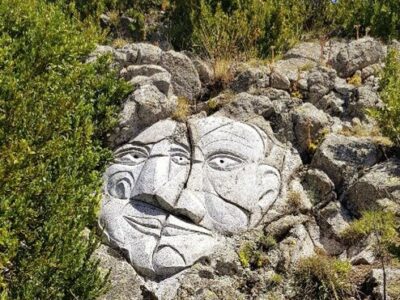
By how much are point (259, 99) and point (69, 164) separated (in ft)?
10.9

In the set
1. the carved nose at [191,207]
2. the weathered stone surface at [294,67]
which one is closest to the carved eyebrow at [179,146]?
the carved nose at [191,207]

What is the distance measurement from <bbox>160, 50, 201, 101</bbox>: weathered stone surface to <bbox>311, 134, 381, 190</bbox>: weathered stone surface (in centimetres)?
239

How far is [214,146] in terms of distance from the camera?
8961 millimetres

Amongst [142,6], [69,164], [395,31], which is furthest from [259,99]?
[142,6]

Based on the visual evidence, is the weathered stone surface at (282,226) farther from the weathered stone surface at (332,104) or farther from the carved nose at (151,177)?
the weathered stone surface at (332,104)

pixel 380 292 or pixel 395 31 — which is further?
pixel 395 31

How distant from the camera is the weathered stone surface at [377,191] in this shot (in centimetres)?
821

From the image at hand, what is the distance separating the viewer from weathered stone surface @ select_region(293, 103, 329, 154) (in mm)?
9422

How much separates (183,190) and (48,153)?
1.93m

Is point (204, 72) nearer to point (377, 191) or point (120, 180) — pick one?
point (120, 180)

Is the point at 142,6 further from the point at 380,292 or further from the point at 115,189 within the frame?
the point at 380,292

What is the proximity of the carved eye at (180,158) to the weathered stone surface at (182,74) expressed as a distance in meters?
1.57

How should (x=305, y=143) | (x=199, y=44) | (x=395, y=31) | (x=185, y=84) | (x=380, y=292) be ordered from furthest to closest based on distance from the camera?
(x=395, y=31), (x=199, y=44), (x=185, y=84), (x=305, y=143), (x=380, y=292)

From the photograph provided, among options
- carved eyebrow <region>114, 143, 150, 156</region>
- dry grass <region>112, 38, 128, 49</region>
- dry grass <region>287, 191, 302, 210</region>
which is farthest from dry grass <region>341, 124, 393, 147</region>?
dry grass <region>112, 38, 128, 49</region>
